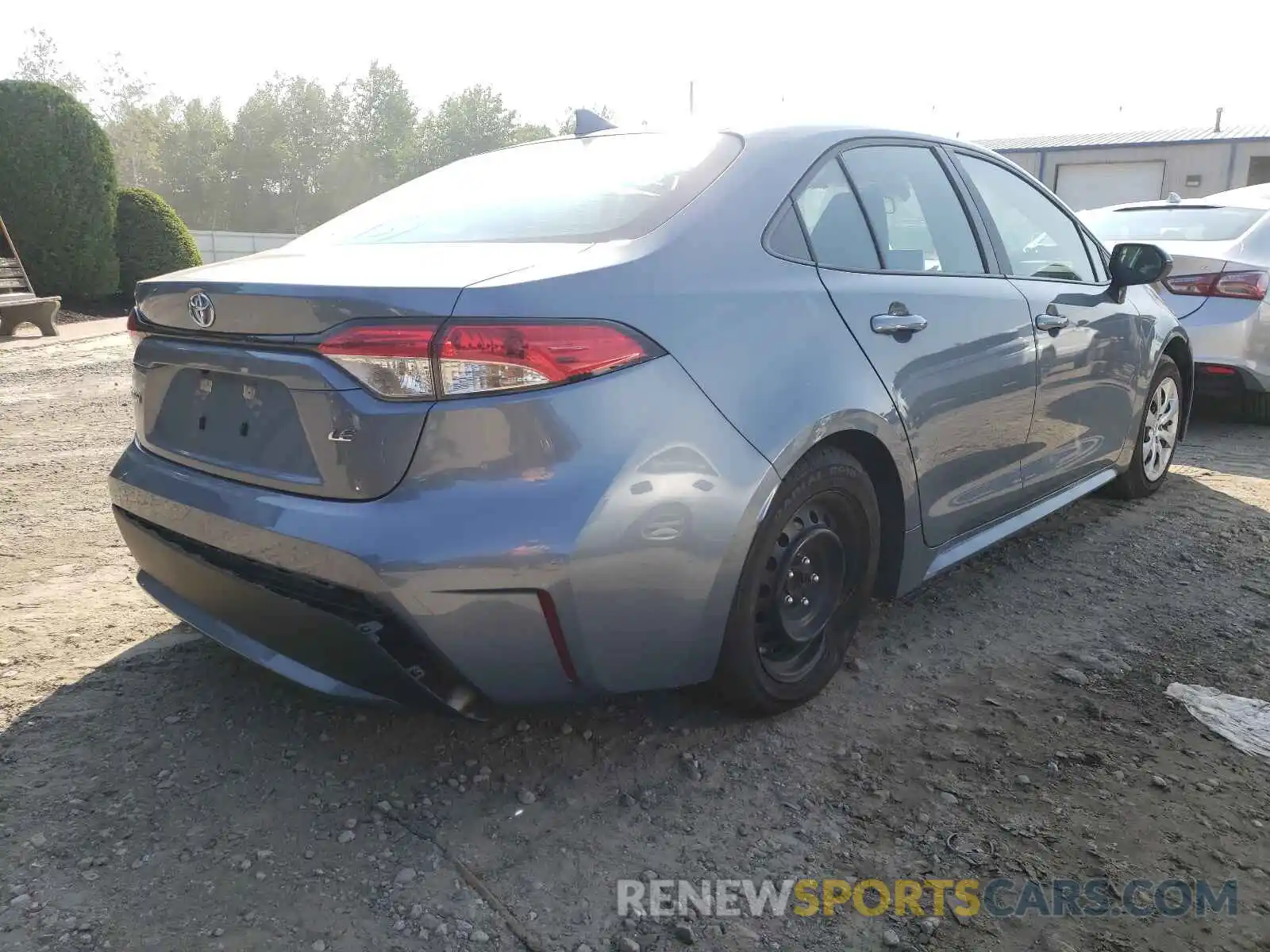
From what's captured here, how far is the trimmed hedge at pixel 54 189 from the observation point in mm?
12469

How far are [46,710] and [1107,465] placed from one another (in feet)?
13.1

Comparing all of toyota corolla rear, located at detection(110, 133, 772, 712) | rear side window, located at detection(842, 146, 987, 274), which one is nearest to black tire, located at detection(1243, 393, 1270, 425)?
rear side window, located at detection(842, 146, 987, 274)

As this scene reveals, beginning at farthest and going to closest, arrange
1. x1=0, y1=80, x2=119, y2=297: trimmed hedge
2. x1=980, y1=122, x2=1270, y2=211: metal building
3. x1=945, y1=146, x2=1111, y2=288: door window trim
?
x1=980, y1=122, x2=1270, y2=211: metal building
x1=0, y1=80, x2=119, y2=297: trimmed hedge
x1=945, y1=146, x2=1111, y2=288: door window trim

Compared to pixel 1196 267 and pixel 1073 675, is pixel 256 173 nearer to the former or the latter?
pixel 1196 267

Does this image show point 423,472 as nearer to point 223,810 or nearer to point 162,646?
point 223,810

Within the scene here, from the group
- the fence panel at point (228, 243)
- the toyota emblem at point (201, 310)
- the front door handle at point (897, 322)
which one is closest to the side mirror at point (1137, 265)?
the front door handle at point (897, 322)

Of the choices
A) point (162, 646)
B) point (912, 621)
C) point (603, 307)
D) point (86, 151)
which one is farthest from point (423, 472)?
point (86, 151)

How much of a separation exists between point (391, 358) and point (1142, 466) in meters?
3.97

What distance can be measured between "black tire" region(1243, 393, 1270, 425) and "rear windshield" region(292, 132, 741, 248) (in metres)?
5.49

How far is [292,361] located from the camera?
2.01 meters

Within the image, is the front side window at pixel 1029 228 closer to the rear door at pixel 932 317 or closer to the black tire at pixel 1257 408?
the rear door at pixel 932 317

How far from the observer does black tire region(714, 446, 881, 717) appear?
236cm

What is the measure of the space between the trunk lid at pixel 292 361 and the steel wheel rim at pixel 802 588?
929mm

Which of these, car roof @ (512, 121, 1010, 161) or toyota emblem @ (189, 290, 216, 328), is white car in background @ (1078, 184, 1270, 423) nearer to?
car roof @ (512, 121, 1010, 161)
